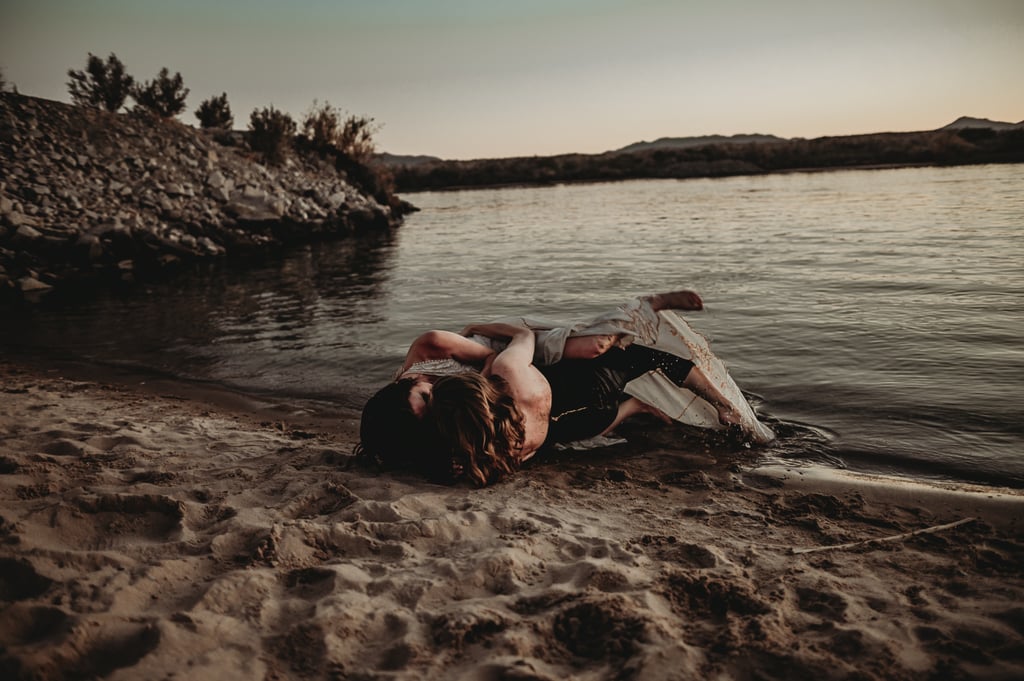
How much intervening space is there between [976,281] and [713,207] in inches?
489

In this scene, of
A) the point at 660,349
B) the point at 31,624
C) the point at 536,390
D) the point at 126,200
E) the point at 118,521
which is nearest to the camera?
the point at 31,624

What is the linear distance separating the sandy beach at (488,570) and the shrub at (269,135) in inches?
709

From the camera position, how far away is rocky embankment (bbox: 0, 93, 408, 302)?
11320 mm

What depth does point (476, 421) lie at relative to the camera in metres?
3.21

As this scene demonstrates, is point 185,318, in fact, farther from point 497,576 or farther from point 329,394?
point 497,576

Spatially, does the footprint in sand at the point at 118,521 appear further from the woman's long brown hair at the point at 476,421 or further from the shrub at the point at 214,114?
the shrub at the point at 214,114

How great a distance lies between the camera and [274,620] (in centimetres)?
215

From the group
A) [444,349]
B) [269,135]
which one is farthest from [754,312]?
[269,135]

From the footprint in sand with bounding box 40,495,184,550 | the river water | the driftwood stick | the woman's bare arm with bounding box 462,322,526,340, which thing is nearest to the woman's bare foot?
the woman's bare arm with bounding box 462,322,526,340

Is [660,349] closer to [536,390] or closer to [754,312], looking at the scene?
[536,390]

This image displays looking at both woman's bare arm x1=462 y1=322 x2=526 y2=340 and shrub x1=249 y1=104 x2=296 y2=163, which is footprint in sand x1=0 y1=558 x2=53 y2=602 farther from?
shrub x1=249 y1=104 x2=296 y2=163

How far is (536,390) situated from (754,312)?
4.66m

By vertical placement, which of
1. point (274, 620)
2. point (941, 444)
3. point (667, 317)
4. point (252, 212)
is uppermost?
point (252, 212)

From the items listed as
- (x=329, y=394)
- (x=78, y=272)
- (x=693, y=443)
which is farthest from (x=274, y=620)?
(x=78, y=272)
